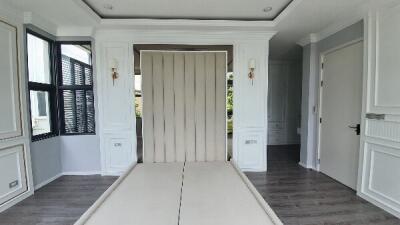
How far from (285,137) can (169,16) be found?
4877mm

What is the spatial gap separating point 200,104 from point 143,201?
166 cm

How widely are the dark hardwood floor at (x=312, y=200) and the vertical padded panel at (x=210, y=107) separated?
97cm

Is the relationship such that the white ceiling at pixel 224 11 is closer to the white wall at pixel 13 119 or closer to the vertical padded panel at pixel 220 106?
the white wall at pixel 13 119

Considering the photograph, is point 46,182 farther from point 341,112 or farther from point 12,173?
point 341,112

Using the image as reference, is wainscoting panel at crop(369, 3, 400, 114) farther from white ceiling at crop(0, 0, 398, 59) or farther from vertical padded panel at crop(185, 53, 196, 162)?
vertical padded panel at crop(185, 53, 196, 162)

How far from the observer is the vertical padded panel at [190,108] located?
3.04 m

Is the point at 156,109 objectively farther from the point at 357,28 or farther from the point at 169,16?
the point at 357,28

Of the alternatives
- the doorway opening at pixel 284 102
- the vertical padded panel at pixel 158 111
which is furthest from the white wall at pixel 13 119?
the doorway opening at pixel 284 102

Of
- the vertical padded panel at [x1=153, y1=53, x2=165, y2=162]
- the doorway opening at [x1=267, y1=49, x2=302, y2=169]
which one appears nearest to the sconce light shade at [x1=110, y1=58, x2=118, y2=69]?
the vertical padded panel at [x1=153, y1=53, x2=165, y2=162]

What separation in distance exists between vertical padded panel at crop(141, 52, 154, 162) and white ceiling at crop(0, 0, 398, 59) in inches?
29.1

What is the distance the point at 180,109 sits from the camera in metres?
3.08

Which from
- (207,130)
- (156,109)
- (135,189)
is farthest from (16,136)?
(207,130)

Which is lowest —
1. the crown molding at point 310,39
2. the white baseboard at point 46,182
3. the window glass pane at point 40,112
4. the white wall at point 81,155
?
the white baseboard at point 46,182

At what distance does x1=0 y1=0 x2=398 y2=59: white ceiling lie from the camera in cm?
273
